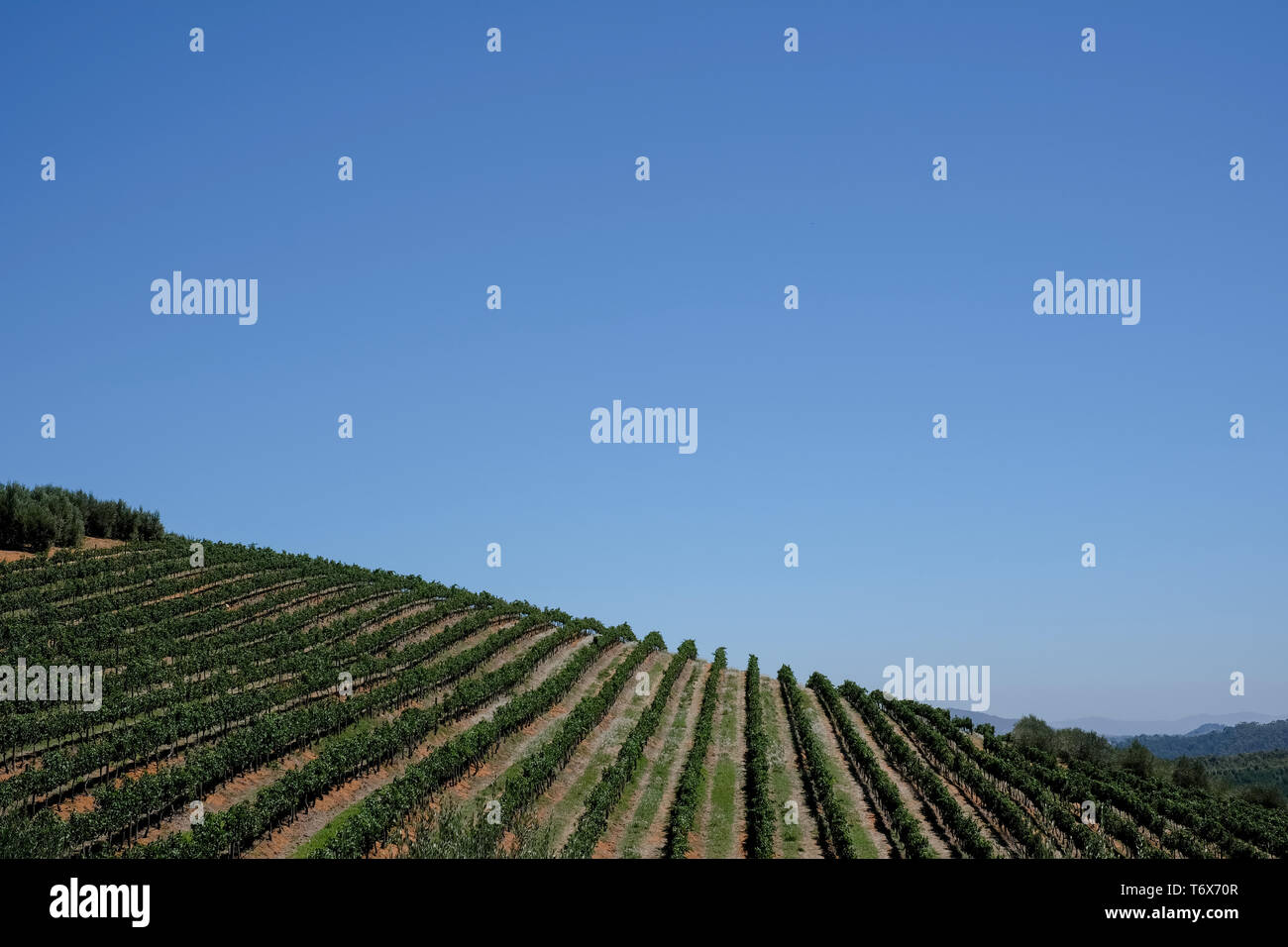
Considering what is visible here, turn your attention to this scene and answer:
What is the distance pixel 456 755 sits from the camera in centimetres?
5162

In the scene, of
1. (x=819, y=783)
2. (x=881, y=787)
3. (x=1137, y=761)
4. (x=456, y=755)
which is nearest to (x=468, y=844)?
(x=456, y=755)

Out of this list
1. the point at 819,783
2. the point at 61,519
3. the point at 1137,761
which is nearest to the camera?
the point at 819,783

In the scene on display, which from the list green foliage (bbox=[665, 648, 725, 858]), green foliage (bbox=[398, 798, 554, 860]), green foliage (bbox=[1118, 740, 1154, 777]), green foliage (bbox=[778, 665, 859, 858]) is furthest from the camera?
green foliage (bbox=[1118, 740, 1154, 777])

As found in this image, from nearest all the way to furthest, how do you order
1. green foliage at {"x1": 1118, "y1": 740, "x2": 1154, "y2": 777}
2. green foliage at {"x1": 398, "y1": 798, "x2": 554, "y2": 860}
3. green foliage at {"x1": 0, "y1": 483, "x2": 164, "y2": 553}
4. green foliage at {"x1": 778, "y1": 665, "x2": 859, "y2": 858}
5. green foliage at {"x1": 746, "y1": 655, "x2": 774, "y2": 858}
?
green foliage at {"x1": 398, "y1": 798, "x2": 554, "y2": 860} → green foliage at {"x1": 746, "y1": 655, "x2": 774, "y2": 858} → green foliage at {"x1": 778, "y1": 665, "x2": 859, "y2": 858} → green foliage at {"x1": 1118, "y1": 740, "x2": 1154, "y2": 777} → green foliage at {"x1": 0, "y1": 483, "x2": 164, "y2": 553}

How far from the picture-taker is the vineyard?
139 feet

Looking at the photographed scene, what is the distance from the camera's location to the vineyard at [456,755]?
4250 cm

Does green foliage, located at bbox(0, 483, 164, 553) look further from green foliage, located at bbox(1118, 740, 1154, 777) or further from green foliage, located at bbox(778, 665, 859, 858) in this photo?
green foliage, located at bbox(1118, 740, 1154, 777)

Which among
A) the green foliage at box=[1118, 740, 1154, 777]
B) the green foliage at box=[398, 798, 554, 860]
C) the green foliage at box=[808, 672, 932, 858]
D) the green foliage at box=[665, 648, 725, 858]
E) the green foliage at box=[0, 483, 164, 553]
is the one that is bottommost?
the green foliage at box=[1118, 740, 1154, 777]

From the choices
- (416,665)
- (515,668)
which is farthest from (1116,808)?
(416,665)

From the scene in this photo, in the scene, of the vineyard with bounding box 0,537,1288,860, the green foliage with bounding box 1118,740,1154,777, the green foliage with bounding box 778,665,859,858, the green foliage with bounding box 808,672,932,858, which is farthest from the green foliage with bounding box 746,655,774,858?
the green foliage with bounding box 1118,740,1154,777

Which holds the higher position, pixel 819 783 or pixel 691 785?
pixel 691 785

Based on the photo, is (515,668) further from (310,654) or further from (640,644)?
(640,644)

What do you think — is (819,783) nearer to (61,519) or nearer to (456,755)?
(456,755)
